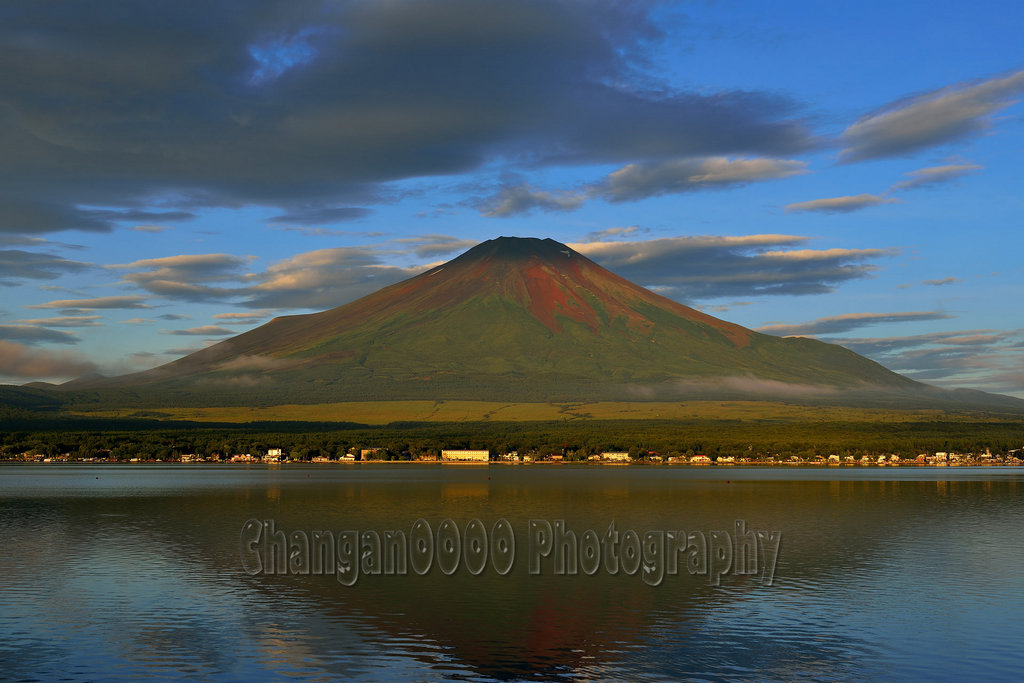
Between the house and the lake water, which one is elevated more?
the house

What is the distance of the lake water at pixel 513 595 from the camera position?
29.9 metres

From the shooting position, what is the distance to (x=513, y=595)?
1617 inches

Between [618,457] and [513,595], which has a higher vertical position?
[618,457]

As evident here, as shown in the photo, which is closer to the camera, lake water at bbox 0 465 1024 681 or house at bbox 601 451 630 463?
lake water at bbox 0 465 1024 681

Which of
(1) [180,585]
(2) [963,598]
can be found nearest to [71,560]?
(1) [180,585]

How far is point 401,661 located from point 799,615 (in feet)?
52.4

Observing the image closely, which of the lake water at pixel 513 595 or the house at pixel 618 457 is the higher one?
the house at pixel 618 457

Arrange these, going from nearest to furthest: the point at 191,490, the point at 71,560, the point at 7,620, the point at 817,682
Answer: the point at 817,682 < the point at 7,620 < the point at 71,560 < the point at 191,490

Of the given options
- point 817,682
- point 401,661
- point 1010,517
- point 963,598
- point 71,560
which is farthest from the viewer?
point 1010,517

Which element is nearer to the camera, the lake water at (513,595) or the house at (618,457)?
the lake water at (513,595)

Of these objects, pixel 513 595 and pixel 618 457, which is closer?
pixel 513 595

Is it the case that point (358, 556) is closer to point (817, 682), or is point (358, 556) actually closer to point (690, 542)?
point (690, 542)

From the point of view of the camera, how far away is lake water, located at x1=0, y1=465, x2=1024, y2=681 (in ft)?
98.1

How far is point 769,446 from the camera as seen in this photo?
199875 millimetres
